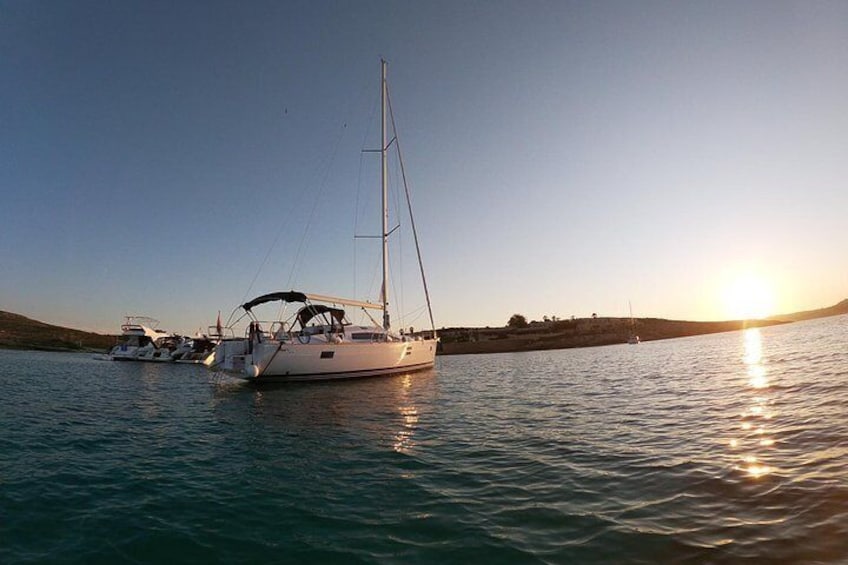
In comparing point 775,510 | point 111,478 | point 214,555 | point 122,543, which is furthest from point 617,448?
point 111,478

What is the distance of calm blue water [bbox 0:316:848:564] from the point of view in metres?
5.77

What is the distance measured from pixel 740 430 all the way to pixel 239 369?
84.2ft

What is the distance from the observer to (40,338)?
116188 mm

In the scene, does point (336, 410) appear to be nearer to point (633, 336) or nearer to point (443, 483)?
point (443, 483)

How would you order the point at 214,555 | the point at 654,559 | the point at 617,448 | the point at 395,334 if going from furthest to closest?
1. the point at 395,334
2. the point at 617,448
3. the point at 214,555
4. the point at 654,559

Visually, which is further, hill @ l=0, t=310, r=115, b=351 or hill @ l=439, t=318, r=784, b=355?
hill @ l=0, t=310, r=115, b=351

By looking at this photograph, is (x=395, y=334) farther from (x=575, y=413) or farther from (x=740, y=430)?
(x=740, y=430)

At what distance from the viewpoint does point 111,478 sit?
9164 mm

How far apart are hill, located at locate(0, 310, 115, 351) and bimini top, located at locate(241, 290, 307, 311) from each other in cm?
9400

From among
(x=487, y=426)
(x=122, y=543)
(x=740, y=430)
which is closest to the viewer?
(x=122, y=543)

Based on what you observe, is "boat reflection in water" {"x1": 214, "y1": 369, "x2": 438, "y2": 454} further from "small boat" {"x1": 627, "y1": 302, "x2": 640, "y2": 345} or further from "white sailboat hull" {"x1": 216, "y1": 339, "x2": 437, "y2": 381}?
"small boat" {"x1": 627, "y1": 302, "x2": 640, "y2": 345}

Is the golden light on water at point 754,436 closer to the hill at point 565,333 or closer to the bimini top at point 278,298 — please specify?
the bimini top at point 278,298

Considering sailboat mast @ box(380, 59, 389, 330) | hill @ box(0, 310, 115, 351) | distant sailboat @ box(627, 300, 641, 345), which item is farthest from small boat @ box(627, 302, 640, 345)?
hill @ box(0, 310, 115, 351)

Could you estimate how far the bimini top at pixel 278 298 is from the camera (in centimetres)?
2920
